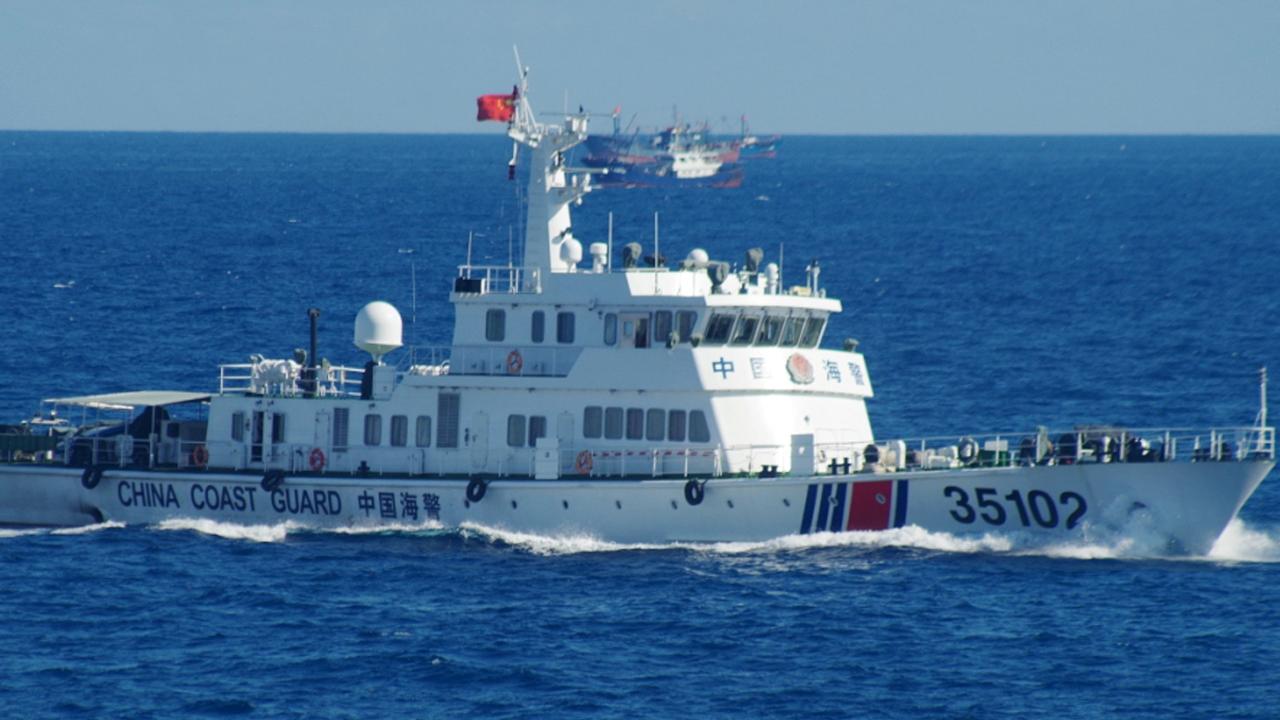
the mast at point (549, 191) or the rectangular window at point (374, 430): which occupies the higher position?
the mast at point (549, 191)

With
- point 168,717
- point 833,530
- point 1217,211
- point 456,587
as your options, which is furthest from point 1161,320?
point 1217,211

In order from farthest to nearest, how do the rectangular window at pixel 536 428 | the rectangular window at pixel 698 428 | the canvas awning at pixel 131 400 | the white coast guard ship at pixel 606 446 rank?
the canvas awning at pixel 131 400, the rectangular window at pixel 536 428, the rectangular window at pixel 698 428, the white coast guard ship at pixel 606 446

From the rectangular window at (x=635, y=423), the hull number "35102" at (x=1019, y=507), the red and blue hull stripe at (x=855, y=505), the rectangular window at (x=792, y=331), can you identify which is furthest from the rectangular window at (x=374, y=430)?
the hull number "35102" at (x=1019, y=507)

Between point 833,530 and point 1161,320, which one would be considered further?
point 1161,320

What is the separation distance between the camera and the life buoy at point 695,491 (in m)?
41.3

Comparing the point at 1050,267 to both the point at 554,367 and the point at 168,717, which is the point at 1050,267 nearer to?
the point at 554,367

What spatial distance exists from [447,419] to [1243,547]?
17331 mm

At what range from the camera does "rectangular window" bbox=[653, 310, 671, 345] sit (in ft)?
141

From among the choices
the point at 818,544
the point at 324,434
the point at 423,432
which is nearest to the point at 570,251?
the point at 423,432

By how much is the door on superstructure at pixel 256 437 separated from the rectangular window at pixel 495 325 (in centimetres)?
579

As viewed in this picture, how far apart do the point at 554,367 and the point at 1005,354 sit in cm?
3619

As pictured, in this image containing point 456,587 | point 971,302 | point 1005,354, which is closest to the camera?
point 456,587

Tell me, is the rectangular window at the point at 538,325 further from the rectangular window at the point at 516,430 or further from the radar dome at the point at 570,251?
the rectangular window at the point at 516,430

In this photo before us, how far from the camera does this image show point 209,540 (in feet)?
145
